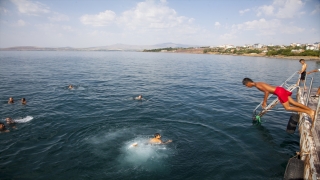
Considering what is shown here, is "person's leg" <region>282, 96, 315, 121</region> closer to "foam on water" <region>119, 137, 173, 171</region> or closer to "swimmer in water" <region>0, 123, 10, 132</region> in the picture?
"foam on water" <region>119, 137, 173, 171</region>

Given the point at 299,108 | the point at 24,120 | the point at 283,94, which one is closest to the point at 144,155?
the point at 283,94

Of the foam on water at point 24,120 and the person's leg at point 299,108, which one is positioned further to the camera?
the foam on water at point 24,120

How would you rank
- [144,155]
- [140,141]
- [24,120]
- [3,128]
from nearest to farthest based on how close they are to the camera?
[144,155] < [140,141] < [3,128] < [24,120]

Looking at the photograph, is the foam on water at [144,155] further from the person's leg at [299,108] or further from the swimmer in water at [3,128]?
the swimmer in water at [3,128]

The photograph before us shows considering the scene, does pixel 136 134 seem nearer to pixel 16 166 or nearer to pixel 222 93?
pixel 16 166

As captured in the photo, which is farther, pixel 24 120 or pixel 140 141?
pixel 24 120

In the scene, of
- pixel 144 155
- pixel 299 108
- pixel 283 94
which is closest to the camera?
pixel 299 108

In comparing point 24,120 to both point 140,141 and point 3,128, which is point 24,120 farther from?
point 140,141

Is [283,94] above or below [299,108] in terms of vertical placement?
above

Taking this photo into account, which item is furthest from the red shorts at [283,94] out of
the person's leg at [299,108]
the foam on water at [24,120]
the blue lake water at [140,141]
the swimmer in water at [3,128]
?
the foam on water at [24,120]

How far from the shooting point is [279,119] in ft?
61.7

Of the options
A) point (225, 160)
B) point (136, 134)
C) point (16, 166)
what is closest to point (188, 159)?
point (225, 160)

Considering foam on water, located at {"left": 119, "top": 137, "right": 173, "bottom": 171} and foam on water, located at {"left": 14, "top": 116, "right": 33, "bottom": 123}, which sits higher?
foam on water, located at {"left": 14, "top": 116, "right": 33, "bottom": 123}

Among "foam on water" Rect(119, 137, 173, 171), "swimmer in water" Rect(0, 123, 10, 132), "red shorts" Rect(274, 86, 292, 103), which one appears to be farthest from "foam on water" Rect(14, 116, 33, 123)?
"red shorts" Rect(274, 86, 292, 103)
